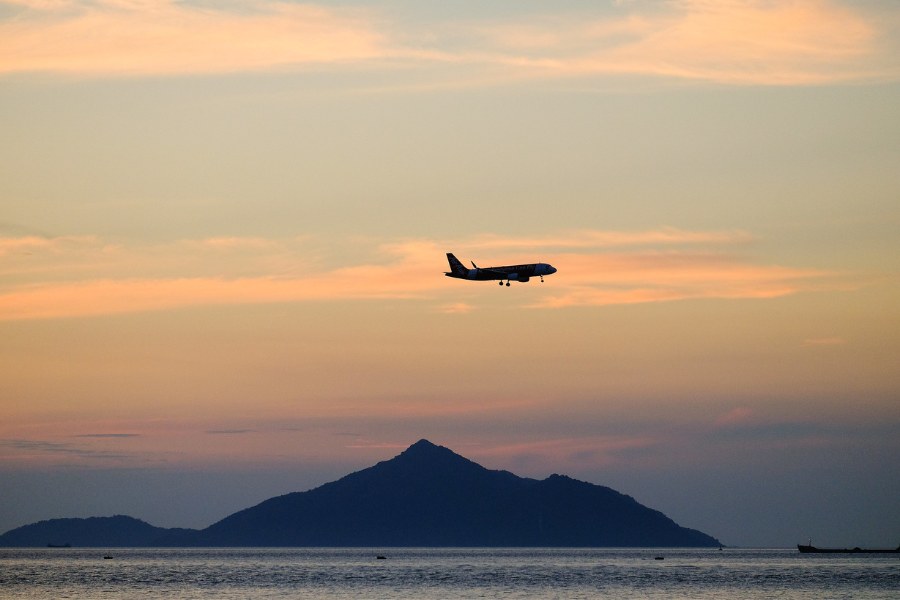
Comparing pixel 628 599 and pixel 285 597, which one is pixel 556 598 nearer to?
pixel 628 599

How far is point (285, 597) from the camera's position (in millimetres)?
195125

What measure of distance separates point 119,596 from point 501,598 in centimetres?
6156

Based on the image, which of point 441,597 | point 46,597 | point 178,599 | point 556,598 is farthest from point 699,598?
point 46,597

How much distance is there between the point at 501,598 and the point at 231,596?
1720 inches

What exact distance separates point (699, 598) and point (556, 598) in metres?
23.6

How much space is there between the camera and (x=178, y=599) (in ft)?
627

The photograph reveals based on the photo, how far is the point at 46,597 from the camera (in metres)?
194

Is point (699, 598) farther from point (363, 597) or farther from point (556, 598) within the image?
point (363, 597)

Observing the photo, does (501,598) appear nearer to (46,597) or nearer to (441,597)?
(441,597)

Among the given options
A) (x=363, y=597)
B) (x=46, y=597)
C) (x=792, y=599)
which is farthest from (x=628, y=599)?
(x=46, y=597)

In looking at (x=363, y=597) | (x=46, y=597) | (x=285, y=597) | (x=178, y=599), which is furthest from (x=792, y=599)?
(x=46, y=597)

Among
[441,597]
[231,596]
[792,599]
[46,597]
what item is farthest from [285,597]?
[792,599]

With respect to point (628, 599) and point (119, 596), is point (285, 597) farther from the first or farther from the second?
point (628, 599)

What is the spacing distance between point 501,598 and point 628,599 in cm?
2176
